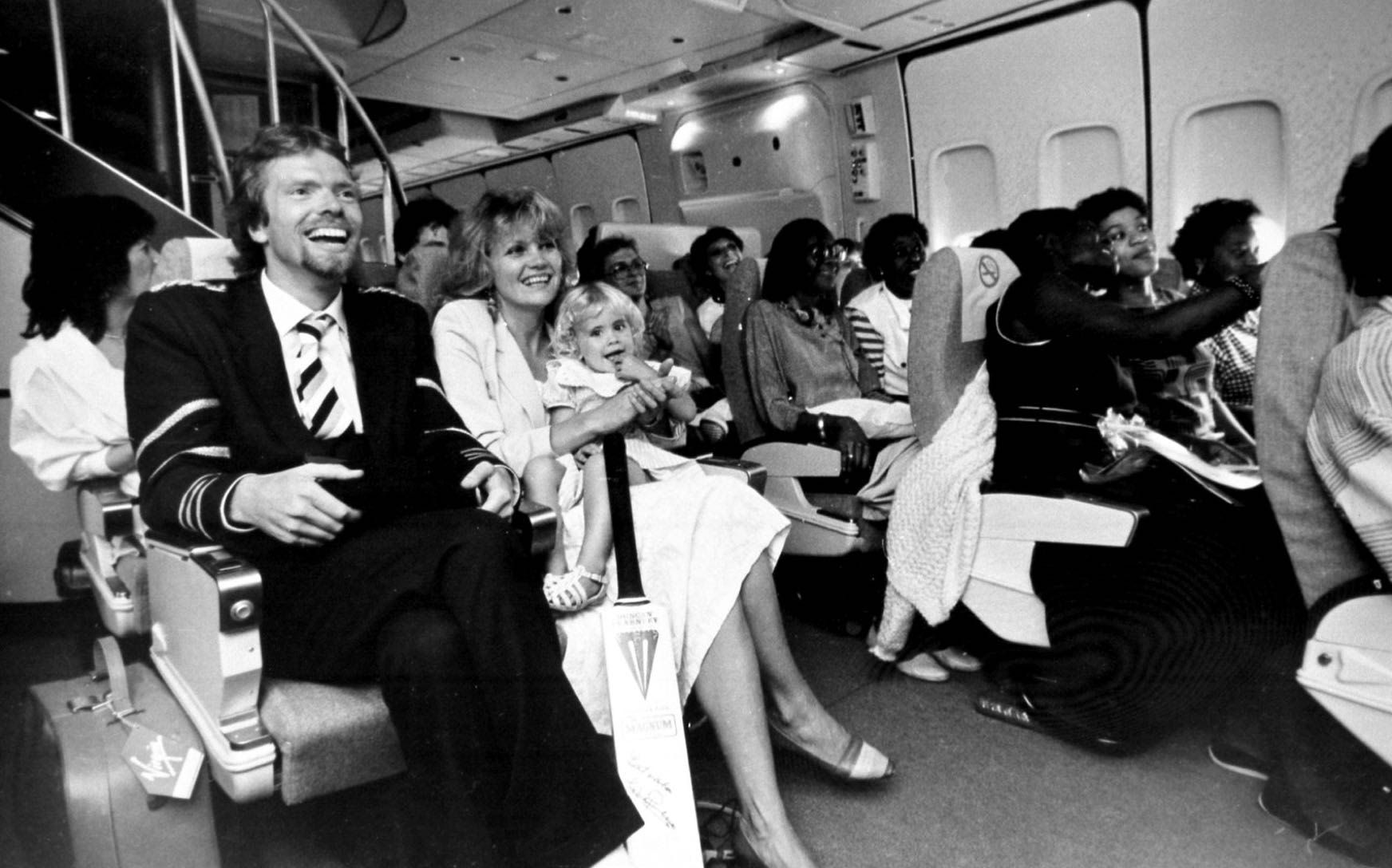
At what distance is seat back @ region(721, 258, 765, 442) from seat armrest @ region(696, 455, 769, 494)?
79cm

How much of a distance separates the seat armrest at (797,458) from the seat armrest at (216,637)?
156 cm

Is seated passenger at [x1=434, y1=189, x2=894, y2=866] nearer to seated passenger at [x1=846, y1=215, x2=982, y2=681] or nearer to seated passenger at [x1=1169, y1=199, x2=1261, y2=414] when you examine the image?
seated passenger at [x1=846, y1=215, x2=982, y2=681]

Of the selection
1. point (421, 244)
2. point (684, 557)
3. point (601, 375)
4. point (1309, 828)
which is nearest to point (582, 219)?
point (421, 244)

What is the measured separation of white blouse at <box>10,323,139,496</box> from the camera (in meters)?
1.08

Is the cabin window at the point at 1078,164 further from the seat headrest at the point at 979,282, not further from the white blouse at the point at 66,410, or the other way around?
the white blouse at the point at 66,410

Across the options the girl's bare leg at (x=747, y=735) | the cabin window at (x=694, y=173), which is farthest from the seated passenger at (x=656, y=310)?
the girl's bare leg at (x=747, y=735)

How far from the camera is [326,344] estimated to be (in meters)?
1.50

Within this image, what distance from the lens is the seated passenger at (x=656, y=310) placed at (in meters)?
3.19

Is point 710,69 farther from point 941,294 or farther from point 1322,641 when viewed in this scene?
point 1322,641

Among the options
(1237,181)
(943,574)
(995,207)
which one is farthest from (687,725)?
(995,207)

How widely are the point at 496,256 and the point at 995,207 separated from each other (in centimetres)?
331

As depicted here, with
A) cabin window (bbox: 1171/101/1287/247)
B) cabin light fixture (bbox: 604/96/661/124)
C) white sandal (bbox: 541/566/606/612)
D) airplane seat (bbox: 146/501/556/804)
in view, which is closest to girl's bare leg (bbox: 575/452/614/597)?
white sandal (bbox: 541/566/606/612)

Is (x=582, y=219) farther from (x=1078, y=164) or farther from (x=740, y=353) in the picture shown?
(x=1078, y=164)

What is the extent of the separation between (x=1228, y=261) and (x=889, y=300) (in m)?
1.31
